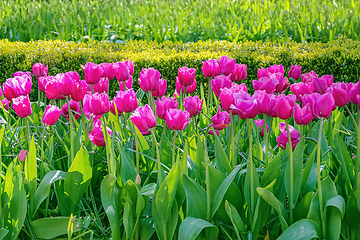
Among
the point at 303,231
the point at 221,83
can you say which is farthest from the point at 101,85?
the point at 303,231

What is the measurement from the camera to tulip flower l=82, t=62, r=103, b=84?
203cm

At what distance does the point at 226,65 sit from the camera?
227 cm

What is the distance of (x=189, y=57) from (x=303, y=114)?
9.37ft

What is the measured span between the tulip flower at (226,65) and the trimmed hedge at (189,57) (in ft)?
5.74

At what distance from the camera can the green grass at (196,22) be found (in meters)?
5.85

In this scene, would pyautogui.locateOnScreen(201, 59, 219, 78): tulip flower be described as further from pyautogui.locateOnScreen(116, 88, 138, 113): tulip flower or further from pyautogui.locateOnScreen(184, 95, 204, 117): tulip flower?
pyautogui.locateOnScreen(116, 88, 138, 113): tulip flower

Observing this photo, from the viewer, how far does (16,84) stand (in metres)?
1.98

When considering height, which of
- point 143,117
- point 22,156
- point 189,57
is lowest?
point 189,57

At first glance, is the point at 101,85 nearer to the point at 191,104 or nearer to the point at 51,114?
the point at 51,114

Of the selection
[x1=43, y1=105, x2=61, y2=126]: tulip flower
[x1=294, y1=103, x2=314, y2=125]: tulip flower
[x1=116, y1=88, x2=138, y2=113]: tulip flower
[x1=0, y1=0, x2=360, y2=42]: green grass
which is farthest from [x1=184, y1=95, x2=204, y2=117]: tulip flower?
[x1=0, y1=0, x2=360, y2=42]: green grass

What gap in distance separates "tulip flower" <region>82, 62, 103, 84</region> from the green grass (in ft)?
13.2

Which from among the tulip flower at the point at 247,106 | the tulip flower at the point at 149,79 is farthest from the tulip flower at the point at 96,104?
the tulip flower at the point at 247,106

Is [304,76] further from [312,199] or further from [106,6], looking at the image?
[106,6]

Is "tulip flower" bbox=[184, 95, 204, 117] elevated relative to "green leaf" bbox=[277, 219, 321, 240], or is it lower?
elevated
